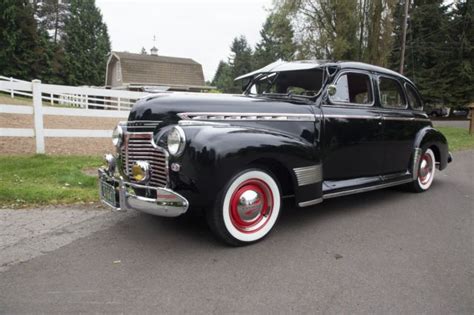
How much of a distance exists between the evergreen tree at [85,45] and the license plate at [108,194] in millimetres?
45355

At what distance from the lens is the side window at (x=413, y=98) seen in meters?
5.91

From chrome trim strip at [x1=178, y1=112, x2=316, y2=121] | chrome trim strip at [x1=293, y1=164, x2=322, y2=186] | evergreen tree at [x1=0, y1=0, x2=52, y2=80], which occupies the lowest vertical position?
chrome trim strip at [x1=293, y1=164, x2=322, y2=186]

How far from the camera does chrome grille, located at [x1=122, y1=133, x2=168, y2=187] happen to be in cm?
351

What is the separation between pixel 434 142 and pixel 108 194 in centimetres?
510

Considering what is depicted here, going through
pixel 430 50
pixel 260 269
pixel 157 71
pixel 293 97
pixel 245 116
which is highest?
pixel 430 50

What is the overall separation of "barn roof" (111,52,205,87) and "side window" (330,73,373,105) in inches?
1169

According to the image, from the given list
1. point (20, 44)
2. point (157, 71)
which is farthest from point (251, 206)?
point (20, 44)

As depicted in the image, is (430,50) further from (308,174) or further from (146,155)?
(146,155)

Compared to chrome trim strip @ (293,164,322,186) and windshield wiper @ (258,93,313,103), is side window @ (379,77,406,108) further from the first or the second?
chrome trim strip @ (293,164,322,186)

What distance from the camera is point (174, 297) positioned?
272cm

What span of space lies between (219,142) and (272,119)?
0.81 m

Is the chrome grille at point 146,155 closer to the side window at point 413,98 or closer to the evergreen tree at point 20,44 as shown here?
the side window at point 413,98

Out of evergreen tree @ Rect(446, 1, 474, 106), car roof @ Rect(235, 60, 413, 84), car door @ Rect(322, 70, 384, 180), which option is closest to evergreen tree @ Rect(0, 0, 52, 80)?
evergreen tree @ Rect(446, 1, 474, 106)

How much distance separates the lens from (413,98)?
6.01 meters
